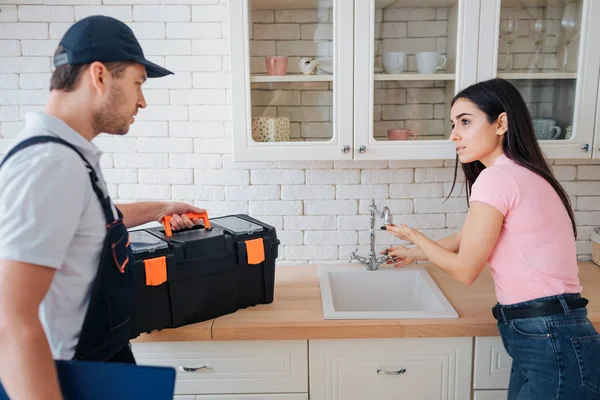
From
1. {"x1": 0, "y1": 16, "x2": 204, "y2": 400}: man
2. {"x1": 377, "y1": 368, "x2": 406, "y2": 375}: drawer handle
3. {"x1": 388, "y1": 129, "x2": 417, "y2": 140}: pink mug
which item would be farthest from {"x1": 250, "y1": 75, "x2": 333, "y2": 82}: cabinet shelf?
{"x1": 377, "y1": 368, "x2": 406, "y2": 375}: drawer handle

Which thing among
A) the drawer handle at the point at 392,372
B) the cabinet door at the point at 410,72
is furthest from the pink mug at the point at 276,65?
the drawer handle at the point at 392,372

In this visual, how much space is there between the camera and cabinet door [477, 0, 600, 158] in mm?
1777

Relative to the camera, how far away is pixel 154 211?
1.71 meters

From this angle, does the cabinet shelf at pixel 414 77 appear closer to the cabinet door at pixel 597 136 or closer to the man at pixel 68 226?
the cabinet door at pixel 597 136

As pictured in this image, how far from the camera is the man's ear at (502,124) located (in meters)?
1.50

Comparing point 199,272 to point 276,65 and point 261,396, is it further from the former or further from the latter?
point 276,65

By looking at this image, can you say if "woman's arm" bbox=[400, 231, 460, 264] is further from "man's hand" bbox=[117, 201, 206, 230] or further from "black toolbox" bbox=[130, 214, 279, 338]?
"man's hand" bbox=[117, 201, 206, 230]

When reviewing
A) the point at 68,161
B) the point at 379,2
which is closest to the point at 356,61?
the point at 379,2

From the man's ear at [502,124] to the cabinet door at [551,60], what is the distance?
13.7 inches

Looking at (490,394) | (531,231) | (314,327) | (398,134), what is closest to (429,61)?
(398,134)

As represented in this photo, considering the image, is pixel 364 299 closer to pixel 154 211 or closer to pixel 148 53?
pixel 154 211

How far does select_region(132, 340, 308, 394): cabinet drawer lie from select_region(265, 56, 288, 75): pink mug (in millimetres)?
954

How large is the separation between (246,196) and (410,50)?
914 mm

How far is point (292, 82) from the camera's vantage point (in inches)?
73.5
